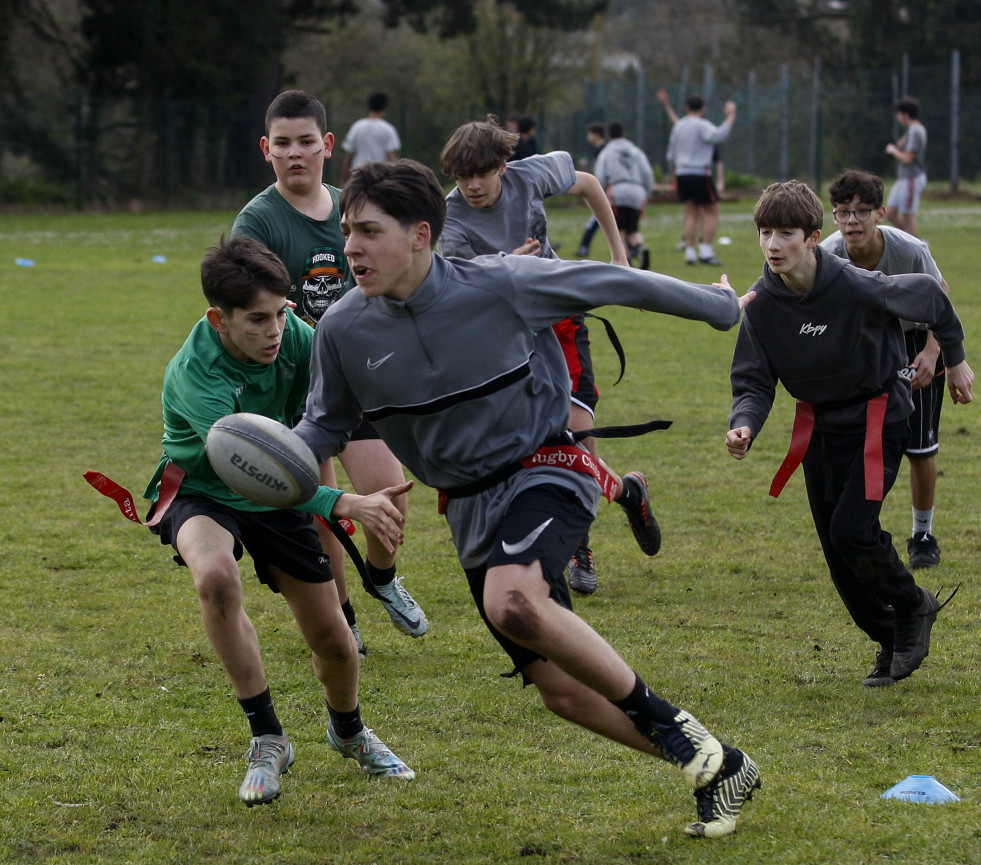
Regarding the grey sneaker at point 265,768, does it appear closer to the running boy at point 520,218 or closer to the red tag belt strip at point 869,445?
the red tag belt strip at point 869,445

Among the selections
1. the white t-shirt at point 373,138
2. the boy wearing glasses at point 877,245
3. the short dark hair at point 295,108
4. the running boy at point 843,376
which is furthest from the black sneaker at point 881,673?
the white t-shirt at point 373,138

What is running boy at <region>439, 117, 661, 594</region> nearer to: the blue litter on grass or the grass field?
the grass field

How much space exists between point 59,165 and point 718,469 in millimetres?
25920

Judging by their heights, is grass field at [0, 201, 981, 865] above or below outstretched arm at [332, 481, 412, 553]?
below

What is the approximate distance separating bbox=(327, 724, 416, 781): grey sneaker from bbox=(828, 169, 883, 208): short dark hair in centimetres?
278

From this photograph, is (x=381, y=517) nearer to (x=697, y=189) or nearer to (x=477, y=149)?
(x=477, y=149)

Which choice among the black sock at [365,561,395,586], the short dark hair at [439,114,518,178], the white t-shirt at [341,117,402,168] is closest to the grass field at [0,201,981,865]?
the black sock at [365,561,395,586]

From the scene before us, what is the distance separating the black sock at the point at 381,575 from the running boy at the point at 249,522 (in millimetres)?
1258

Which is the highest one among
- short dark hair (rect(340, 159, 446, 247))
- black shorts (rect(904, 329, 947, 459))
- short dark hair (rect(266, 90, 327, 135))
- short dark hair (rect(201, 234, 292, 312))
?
short dark hair (rect(266, 90, 327, 135))

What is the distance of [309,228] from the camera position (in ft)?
16.9

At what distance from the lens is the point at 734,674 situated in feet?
16.4

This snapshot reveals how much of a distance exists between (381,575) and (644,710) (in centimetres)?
203

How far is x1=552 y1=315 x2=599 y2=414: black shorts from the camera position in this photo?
6.28m

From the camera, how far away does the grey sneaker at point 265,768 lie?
3859 millimetres
